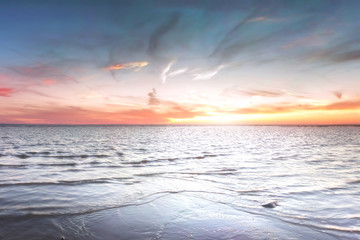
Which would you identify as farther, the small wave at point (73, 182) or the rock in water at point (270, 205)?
the small wave at point (73, 182)

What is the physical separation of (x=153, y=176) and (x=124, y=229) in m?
9.07

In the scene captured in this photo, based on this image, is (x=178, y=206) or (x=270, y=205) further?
(x=270, y=205)

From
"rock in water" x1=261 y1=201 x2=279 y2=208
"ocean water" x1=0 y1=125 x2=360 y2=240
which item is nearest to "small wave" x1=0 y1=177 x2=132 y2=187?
"ocean water" x1=0 y1=125 x2=360 y2=240

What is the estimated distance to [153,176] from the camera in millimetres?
16375

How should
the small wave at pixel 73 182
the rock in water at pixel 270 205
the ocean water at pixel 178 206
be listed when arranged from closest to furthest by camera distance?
1. the ocean water at pixel 178 206
2. the rock in water at pixel 270 205
3. the small wave at pixel 73 182

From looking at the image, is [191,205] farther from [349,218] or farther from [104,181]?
[104,181]

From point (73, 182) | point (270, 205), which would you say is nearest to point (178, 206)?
point (270, 205)

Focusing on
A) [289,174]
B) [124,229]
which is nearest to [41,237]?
[124,229]

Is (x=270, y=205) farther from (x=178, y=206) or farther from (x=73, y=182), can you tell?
(x=73, y=182)

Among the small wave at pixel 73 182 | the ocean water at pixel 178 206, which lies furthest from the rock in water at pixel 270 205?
the small wave at pixel 73 182

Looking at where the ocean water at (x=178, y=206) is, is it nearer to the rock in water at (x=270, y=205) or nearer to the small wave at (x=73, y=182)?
the small wave at (x=73, y=182)

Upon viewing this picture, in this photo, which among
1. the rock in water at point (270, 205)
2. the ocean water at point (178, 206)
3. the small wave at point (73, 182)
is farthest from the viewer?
the small wave at point (73, 182)

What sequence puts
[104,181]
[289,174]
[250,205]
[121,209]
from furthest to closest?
[289,174] < [104,181] < [250,205] < [121,209]

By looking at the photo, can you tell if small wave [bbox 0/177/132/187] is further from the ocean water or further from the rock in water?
the rock in water
